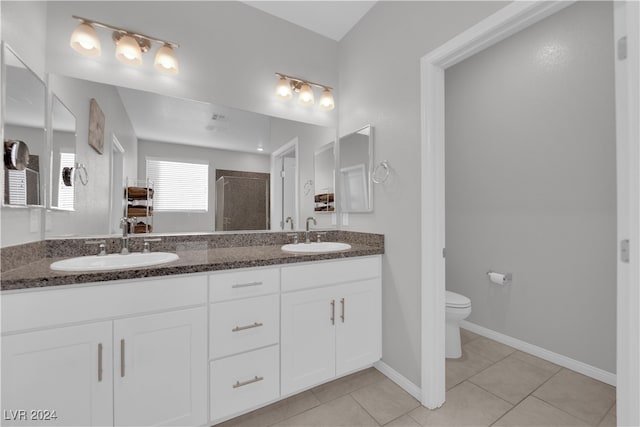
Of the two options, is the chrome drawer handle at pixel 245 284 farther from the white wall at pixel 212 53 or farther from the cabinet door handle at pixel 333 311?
the white wall at pixel 212 53

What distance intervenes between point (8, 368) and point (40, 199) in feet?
2.53

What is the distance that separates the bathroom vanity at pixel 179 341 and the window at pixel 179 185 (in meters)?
0.70

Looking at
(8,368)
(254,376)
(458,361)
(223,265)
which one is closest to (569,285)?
(458,361)

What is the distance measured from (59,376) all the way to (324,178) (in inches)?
76.6

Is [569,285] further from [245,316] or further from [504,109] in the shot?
[245,316]

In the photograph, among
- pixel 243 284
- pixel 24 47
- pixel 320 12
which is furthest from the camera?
pixel 320 12

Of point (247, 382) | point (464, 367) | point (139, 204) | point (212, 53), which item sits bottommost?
point (464, 367)

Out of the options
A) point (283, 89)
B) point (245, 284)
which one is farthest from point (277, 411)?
point (283, 89)

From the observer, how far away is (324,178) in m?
2.40

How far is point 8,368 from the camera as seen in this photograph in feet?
3.14

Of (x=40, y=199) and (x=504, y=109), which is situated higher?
(x=504, y=109)

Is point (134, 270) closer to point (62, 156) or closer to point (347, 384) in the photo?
point (62, 156)

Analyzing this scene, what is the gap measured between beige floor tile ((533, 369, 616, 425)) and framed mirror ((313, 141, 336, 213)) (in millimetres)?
1878

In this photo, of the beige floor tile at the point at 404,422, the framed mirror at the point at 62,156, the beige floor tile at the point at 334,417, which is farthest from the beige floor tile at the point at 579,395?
the framed mirror at the point at 62,156
